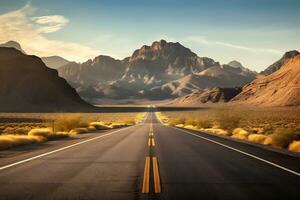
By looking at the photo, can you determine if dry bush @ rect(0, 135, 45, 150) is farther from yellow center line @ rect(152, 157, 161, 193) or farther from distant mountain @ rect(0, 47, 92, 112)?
distant mountain @ rect(0, 47, 92, 112)

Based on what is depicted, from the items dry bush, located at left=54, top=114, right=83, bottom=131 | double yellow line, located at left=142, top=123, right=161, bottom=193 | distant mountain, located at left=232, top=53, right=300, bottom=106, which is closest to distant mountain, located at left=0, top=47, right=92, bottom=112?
distant mountain, located at left=232, top=53, right=300, bottom=106

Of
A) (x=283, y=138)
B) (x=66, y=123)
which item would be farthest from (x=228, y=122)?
(x=283, y=138)

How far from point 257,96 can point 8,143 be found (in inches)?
6404

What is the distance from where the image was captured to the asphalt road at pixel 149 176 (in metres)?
7.90

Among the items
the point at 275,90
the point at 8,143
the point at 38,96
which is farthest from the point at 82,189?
the point at 275,90

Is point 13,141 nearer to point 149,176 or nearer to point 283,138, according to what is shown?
point 149,176

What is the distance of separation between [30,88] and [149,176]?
422ft

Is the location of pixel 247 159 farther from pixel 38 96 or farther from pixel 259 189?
pixel 38 96

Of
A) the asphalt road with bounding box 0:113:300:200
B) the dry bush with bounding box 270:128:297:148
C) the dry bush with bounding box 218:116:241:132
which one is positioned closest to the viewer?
the asphalt road with bounding box 0:113:300:200

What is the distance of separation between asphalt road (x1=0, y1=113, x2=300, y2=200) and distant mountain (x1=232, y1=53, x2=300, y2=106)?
129853mm

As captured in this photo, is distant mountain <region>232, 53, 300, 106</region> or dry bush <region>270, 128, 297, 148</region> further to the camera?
distant mountain <region>232, 53, 300, 106</region>

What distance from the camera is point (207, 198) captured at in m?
7.47

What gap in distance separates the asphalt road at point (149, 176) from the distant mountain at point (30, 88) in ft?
357

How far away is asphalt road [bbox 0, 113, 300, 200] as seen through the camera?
25.9ft
